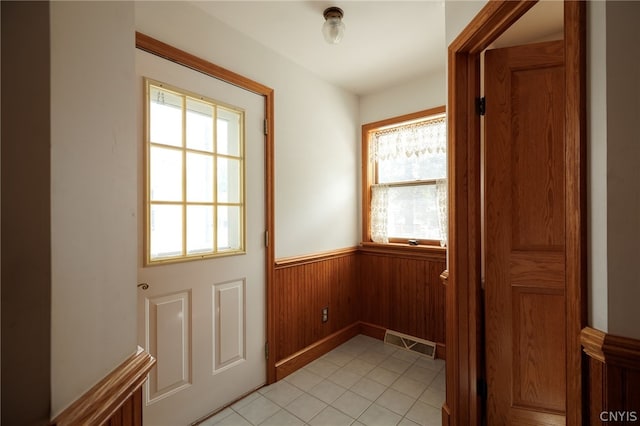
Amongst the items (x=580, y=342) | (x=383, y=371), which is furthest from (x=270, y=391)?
(x=580, y=342)

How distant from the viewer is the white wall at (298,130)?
5.46 feet

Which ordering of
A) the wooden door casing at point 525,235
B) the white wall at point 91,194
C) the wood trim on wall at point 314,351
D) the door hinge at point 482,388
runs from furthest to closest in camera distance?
the wood trim on wall at point 314,351
the door hinge at point 482,388
the wooden door casing at point 525,235
the white wall at point 91,194

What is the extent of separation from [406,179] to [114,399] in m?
2.63

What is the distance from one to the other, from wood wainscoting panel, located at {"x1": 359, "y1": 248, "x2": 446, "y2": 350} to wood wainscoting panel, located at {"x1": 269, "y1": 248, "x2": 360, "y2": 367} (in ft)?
0.47

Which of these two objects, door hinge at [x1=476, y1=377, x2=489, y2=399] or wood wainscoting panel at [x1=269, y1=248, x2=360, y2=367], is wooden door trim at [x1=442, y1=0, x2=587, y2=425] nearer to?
door hinge at [x1=476, y1=377, x2=489, y2=399]

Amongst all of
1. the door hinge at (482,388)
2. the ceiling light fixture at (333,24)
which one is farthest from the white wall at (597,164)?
the ceiling light fixture at (333,24)

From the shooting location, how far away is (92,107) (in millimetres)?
605

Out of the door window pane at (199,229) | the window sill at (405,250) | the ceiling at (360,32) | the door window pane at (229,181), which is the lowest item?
the window sill at (405,250)

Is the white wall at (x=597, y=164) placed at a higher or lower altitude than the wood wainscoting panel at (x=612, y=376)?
higher

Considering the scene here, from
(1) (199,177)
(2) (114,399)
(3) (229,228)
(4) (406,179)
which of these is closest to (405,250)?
(4) (406,179)

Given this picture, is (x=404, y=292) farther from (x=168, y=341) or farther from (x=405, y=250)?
(x=168, y=341)

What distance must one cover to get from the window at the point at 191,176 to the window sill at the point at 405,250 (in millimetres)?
1468

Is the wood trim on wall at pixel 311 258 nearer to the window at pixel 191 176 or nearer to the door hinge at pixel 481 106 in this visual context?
the window at pixel 191 176

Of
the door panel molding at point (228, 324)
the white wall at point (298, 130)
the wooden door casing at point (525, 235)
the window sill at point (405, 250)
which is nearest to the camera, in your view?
the wooden door casing at point (525, 235)
